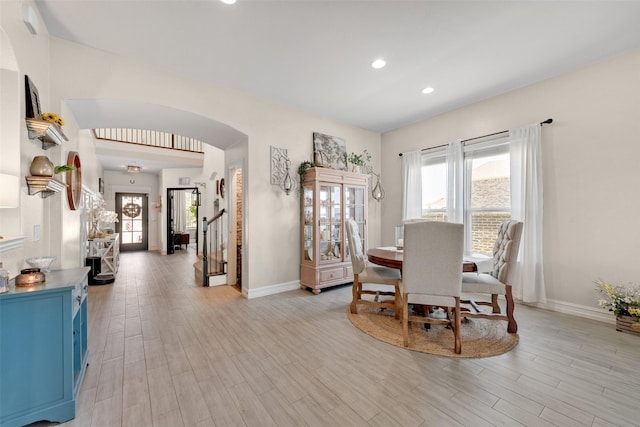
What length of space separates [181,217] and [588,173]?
36.1 feet

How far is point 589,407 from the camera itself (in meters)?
1.60

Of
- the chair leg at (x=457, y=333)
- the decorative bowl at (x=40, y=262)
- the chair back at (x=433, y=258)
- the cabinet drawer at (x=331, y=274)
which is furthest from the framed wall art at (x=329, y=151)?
the decorative bowl at (x=40, y=262)

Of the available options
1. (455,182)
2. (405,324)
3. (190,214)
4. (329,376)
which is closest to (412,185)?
(455,182)

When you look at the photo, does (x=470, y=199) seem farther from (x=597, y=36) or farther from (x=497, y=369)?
(x=497, y=369)

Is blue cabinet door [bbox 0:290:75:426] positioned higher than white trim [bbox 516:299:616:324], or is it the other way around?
blue cabinet door [bbox 0:290:75:426]

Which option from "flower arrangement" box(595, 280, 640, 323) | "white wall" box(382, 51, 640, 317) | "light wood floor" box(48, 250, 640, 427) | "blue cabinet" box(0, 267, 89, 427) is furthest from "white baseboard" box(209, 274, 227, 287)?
"flower arrangement" box(595, 280, 640, 323)

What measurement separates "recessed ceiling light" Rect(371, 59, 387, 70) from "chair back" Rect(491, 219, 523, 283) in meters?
2.21

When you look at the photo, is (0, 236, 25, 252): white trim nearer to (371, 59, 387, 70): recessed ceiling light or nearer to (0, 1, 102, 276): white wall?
(0, 1, 102, 276): white wall

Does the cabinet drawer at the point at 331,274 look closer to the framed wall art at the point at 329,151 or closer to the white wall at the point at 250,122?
the white wall at the point at 250,122

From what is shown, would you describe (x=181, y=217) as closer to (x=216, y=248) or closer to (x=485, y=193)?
(x=216, y=248)

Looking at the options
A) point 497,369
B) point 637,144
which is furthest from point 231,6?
point 637,144

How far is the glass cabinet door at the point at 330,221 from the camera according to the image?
409 cm

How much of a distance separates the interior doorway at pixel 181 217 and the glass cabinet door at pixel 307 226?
537cm

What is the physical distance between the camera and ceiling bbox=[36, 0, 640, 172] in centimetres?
217
